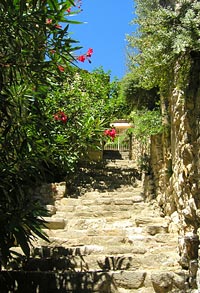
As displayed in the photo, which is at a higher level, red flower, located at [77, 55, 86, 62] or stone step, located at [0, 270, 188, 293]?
red flower, located at [77, 55, 86, 62]

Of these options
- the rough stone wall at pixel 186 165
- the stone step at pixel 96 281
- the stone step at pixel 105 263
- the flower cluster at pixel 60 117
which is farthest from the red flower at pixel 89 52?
the stone step at pixel 96 281

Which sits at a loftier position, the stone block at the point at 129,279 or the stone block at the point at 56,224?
the stone block at the point at 56,224

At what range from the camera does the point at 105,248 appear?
5266 mm

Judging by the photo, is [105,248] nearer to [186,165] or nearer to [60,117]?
[186,165]

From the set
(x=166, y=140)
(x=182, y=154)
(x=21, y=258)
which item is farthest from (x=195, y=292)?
(x=166, y=140)

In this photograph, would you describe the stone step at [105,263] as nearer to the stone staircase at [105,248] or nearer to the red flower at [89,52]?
the stone staircase at [105,248]

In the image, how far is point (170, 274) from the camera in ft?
13.8

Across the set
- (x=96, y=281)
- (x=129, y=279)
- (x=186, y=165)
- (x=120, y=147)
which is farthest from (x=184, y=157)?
(x=120, y=147)

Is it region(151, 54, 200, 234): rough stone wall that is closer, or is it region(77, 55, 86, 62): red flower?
region(151, 54, 200, 234): rough stone wall

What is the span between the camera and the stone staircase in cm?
426

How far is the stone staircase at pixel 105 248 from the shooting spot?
4.26 meters

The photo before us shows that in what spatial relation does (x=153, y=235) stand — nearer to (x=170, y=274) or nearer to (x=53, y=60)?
(x=170, y=274)

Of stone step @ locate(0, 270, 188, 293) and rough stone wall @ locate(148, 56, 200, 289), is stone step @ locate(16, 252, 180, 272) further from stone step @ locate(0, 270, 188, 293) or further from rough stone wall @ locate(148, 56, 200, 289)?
stone step @ locate(0, 270, 188, 293)

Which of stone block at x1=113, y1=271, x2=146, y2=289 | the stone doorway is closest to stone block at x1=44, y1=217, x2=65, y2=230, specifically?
stone block at x1=113, y1=271, x2=146, y2=289
